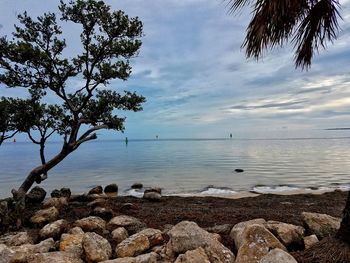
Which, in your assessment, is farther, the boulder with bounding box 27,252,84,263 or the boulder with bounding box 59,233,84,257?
the boulder with bounding box 59,233,84,257

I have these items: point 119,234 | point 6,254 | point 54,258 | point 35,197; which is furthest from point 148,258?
point 35,197

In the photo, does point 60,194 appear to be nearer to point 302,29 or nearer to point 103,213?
point 103,213

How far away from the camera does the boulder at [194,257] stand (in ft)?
17.2

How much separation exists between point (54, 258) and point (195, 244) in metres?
2.59

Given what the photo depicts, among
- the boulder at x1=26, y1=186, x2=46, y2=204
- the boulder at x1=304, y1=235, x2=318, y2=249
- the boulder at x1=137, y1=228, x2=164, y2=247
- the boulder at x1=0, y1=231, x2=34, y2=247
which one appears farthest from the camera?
the boulder at x1=26, y1=186, x2=46, y2=204

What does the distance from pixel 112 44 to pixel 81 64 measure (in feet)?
4.06

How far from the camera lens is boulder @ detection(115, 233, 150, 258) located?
623 cm

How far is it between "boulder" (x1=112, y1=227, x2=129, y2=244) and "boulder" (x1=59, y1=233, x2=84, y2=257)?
0.76 metres

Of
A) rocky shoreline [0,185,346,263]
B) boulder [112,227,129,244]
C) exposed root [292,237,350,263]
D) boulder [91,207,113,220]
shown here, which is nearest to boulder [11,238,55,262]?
rocky shoreline [0,185,346,263]

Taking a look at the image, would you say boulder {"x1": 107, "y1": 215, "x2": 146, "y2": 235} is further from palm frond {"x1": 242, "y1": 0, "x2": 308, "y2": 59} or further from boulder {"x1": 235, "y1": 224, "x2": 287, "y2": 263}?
palm frond {"x1": 242, "y1": 0, "x2": 308, "y2": 59}

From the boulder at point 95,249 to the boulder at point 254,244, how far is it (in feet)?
8.55

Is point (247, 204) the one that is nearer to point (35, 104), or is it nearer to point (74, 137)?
point (74, 137)

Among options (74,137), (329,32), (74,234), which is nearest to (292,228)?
(329,32)

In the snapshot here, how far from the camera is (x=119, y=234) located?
7.38m
